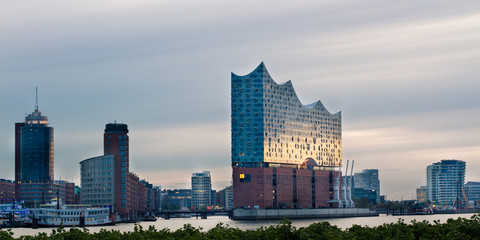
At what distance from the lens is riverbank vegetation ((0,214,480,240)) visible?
54625 mm

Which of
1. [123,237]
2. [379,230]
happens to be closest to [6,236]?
[123,237]

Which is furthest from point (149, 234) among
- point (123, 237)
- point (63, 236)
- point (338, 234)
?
point (338, 234)

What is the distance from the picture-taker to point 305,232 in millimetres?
54969

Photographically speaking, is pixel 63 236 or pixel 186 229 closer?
pixel 63 236

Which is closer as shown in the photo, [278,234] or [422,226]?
Result: [278,234]

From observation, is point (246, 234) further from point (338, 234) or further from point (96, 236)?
point (96, 236)

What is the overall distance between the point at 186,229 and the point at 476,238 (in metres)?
23.4

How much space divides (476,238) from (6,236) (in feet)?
120

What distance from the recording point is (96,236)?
2197 inches

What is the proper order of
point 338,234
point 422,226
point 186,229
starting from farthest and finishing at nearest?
1. point 422,226
2. point 186,229
3. point 338,234

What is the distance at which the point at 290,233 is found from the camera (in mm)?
56594

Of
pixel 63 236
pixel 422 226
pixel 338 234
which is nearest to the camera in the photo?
pixel 63 236

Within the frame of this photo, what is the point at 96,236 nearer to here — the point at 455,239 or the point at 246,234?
the point at 246,234

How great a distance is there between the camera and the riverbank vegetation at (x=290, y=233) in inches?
2151
